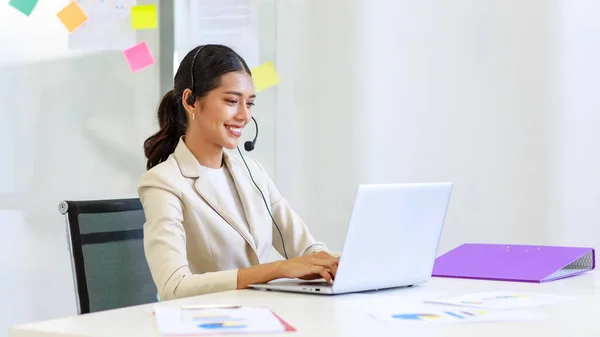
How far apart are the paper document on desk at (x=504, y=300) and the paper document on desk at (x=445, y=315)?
0.06 metres

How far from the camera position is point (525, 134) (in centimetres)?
268

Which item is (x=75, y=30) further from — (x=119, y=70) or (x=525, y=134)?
(x=525, y=134)

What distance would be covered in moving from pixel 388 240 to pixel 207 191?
508 mm

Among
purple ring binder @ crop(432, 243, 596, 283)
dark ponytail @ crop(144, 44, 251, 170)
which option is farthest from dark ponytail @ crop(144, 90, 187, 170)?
purple ring binder @ crop(432, 243, 596, 283)

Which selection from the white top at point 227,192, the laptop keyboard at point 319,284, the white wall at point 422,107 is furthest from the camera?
the white wall at point 422,107

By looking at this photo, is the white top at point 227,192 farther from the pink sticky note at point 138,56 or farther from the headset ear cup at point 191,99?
the pink sticky note at point 138,56

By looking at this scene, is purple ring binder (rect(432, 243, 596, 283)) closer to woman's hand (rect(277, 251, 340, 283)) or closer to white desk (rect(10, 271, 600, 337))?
white desk (rect(10, 271, 600, 337))

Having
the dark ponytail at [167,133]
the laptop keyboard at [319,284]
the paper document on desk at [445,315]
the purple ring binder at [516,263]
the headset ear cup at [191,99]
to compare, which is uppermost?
the headset ear cup at [191,99]

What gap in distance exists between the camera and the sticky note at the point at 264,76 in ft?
9.50

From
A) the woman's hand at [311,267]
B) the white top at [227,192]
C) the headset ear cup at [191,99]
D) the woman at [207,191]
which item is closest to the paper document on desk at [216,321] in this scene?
the woman's hand at [311,267]

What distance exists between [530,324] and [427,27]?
1806 millimetres

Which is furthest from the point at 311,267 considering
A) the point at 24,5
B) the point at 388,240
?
the point at 24,5

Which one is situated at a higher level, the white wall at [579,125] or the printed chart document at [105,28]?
the printed chart document at [105,28]

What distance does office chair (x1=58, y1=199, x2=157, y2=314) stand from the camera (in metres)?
1.66
